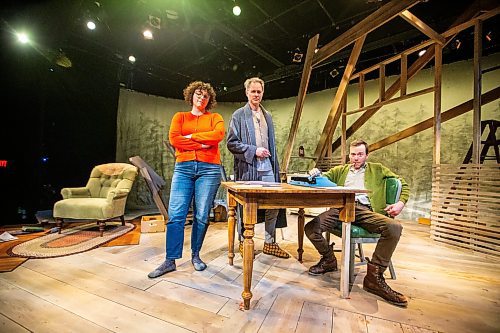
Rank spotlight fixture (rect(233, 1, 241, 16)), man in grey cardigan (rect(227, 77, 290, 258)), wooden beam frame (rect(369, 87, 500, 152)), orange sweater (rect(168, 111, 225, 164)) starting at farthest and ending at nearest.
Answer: spotlight fixture (rect(233, 1, 241, 16))
wooden beam frame (rect(369, 87, 500, 152))
man in grey cardigan (rect(227, 77, 290, 258))
orange sweater (rect(168, 111, 225, 164))

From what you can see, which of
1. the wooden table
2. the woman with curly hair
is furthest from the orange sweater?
the wooden table

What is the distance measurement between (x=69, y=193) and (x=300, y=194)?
3883mm

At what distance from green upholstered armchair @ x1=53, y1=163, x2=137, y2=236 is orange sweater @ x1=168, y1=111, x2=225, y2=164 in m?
2.09

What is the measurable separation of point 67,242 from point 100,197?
110 centimetres

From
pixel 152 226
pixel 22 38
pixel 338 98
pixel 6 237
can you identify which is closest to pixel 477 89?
pixel 338 98


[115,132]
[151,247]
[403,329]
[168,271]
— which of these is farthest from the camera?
[115,132]

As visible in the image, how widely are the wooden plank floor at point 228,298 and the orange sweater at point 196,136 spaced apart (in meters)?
1.06

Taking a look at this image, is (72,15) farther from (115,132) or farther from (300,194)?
(300,194)

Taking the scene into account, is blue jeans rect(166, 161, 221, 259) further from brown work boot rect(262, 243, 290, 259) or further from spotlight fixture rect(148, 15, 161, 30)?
spotlight fixture rect(148, 15, 161, 30)

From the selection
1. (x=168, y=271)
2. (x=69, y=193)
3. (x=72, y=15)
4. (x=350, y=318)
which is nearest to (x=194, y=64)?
(x=72, y=15)

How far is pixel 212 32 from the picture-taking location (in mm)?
4840

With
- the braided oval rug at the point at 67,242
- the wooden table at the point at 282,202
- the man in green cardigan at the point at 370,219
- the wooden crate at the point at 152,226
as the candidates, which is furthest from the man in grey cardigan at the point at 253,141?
the braided oval rug at the point at 67,242

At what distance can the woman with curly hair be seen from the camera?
87.0 inches

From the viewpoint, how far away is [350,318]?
1545 mm
